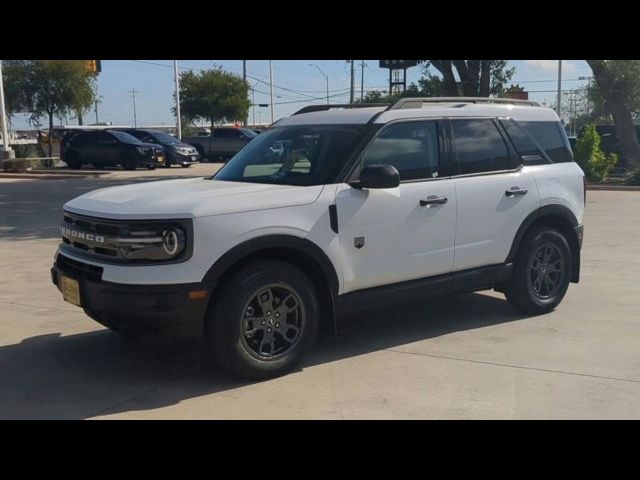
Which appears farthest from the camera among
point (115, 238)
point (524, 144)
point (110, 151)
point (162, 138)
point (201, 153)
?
point (201, 153)

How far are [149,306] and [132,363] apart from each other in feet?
3.78

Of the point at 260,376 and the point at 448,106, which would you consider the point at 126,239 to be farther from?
the point at 448,106

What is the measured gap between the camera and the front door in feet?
17.2

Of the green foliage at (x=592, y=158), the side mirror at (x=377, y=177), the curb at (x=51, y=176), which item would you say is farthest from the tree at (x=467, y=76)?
the side mirror at (x=377, y=177)

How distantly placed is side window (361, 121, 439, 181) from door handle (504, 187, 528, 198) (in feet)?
2.63

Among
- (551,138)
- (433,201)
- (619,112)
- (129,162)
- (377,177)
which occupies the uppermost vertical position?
(619,112)

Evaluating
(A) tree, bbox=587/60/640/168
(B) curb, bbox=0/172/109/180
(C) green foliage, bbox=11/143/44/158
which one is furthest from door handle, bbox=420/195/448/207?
(C) green foliage, bbox=11/143/44/158

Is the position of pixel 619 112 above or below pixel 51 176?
above

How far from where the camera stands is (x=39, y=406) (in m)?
4.51

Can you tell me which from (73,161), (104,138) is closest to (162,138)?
(104,138)

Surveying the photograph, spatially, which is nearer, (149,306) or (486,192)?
(149,306)

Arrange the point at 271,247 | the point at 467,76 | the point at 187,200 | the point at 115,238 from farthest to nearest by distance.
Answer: the point at 467,76, the point at 271,247, the point at 187,200, the point at 115,238

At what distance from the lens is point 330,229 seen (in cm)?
510

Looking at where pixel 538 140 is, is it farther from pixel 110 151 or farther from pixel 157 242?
pixel 110 151
